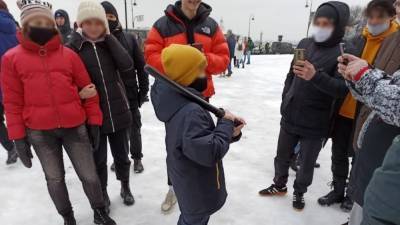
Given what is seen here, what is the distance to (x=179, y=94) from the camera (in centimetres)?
174

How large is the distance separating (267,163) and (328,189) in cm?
90

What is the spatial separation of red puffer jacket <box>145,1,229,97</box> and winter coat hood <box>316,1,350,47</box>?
953 mm

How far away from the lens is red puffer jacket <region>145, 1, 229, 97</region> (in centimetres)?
269

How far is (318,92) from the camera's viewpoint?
2686mm

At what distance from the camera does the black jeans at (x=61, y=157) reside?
2.29m

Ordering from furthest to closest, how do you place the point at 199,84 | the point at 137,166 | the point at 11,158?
the point at 11,158 → the point at 137,166 → the point at 199,84

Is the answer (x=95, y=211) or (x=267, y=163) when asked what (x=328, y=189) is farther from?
(x=95, y=211)

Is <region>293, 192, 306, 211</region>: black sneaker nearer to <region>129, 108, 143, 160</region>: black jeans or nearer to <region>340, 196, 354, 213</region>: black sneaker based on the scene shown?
<region>340, 196, 354, 213</region>: black sneaker

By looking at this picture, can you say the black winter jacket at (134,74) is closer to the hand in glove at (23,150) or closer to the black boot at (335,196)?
the hand in glove at (23,150)

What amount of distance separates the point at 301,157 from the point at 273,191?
1.91 ft

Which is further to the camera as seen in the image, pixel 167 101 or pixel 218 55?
pixel 218 55

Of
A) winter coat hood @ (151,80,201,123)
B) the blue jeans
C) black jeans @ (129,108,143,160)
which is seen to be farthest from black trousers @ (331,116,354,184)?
black jeans @ (129,108,143,160)

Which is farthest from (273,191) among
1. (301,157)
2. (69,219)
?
(69,219)

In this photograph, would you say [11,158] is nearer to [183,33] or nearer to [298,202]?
[183,33]
